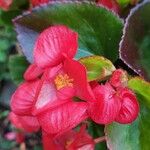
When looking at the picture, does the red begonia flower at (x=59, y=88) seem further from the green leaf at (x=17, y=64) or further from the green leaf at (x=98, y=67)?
the green leaf at (x=17, y=64)

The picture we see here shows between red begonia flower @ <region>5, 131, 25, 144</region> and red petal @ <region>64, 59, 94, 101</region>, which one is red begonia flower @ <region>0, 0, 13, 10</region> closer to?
red petal @ <region>64, 59, 94, 101</region>

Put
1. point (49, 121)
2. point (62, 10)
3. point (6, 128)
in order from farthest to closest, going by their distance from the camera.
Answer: point (6, 128) < point (62, 10) < point (49, 121)

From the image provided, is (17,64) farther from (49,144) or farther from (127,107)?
(127,107)

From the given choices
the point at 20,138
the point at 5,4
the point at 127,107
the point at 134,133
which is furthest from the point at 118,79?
the point at 20,138

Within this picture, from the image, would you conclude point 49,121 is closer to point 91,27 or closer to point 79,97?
point 79,97

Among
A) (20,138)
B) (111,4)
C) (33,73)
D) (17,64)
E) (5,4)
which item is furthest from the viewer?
(20,138)

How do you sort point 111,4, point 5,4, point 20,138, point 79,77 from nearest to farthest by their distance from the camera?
point 79,77
point 111,4
point 5,4
point 20,138

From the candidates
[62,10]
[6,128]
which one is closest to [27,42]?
[62,10]
